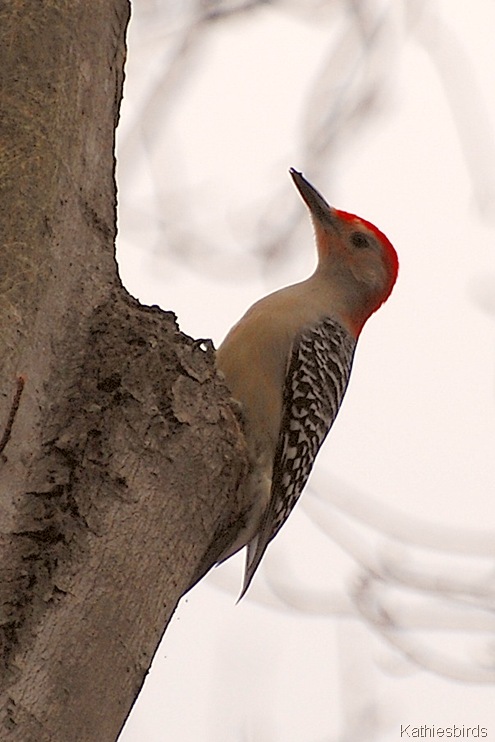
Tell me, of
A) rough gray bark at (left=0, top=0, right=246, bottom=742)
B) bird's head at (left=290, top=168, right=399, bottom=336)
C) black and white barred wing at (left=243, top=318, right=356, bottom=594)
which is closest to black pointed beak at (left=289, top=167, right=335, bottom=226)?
bird's head at (left=290, top=168, right=399, bottom=336)

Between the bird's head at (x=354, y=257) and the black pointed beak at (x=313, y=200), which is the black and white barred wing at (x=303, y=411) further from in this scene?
the black pointed beak at (x=313, y=200)

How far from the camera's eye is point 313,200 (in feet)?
14.9

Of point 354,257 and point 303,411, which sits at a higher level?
point 354,257

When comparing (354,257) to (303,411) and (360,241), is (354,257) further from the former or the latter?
(303,411)

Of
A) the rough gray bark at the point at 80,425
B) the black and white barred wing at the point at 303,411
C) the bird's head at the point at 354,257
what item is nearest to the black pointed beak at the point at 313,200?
the bird's head at the point at 354,257

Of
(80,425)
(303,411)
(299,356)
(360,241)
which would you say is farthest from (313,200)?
(80,425)

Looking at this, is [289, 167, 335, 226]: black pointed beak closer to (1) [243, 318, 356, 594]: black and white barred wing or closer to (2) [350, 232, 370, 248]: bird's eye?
(2) [350, 232, 370, 248]: bird's eye

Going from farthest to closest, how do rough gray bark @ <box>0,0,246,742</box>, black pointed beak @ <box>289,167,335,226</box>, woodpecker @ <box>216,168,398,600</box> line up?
black pointed beak @ <box>289,167,335,226</box>
woodpecker @ <box>216,168,398,600</box>
rough gray bark @ <box>0,0,246,742</box>

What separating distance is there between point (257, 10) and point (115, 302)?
2.39 meters

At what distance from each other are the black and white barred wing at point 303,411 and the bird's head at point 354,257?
381 millimetres

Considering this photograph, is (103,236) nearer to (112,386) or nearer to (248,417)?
(112,386)

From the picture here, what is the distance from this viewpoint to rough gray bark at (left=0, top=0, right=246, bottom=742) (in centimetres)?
182

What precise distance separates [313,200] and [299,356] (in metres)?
1.00

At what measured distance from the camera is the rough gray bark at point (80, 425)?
182cm
